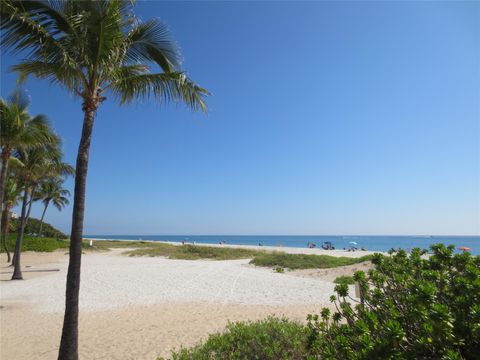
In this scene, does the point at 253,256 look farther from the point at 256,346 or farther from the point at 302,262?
the point at 256,346

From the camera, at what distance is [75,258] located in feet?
16.4

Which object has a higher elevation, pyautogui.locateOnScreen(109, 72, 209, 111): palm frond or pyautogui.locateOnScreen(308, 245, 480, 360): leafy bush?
pyautogui.locateOnScreen(109, 72, 209, 111): palm frond

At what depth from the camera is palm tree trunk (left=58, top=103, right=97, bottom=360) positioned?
4.89 meters

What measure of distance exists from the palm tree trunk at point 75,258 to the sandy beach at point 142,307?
1.50 meters

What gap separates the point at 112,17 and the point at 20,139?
336 inches

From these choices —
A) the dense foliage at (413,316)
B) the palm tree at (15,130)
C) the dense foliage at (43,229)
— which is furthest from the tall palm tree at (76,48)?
the dense foliage at (43,229)

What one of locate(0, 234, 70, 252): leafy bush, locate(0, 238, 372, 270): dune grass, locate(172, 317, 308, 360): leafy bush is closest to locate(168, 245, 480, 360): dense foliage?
locate(172, 317, 308, 360): leafy bush

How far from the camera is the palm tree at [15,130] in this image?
35.0 ft

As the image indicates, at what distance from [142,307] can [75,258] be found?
6.02 m

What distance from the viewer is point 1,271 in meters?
19.6

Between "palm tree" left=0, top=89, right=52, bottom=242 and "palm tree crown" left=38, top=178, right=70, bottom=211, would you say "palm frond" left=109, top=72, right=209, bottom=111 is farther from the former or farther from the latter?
"palm tree crown" left=38, top=178, right=70, bottom=211

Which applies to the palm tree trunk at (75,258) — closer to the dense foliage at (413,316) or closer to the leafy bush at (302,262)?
the dense foliage at (413,316)

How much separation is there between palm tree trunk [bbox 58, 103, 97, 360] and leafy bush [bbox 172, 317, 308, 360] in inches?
65.9

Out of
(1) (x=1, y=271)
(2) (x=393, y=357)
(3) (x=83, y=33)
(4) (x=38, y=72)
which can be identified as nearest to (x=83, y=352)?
(4) (x=38, y=72)
